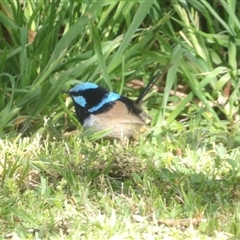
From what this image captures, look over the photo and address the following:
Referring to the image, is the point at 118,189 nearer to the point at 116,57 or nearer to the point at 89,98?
the point at 89,98

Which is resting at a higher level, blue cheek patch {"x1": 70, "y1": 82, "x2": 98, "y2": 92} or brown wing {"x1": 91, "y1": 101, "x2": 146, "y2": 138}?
blue cheek patch {"x1": 70, "y1": 82, "x2": 98, "y2": 92}

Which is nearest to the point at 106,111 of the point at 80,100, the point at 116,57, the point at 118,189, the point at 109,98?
the point at 109,98

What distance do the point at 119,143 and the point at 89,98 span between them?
1.60 ft

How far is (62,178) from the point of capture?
422 cm

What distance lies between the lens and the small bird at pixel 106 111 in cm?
514

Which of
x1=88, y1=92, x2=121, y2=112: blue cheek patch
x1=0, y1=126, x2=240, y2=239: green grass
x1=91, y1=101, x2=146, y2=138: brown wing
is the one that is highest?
x1=0, y1=126, x2=240, y2=239: green grass

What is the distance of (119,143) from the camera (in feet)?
16.1

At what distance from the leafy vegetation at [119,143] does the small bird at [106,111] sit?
0.09 m

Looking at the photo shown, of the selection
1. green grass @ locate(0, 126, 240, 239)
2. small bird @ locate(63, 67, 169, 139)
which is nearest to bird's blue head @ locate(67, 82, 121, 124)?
small bird @ locate(63, 67, 169, 139)

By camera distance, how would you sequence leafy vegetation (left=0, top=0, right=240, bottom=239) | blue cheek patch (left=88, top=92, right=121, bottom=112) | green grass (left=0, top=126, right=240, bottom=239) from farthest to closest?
blue cheek patch (left=88, top=92, right=121, bottom=112) → leafy vegetation (left=0, top=0, right=240, bottom=239) → green grass (left=0, top=126, right=240, bottom=239)

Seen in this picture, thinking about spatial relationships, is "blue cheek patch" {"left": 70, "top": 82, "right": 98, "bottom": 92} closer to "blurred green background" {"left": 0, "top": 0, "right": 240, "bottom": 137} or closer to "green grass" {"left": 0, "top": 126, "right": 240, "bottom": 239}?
"blurred green background" {"left": 0, "top": 0, "right": 240, "bottom": 137}

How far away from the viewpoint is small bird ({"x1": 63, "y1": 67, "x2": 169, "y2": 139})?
5.14m

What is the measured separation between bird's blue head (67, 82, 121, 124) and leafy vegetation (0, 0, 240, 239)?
0.27ft

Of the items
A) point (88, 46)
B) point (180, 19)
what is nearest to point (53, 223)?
point (88, 46)
